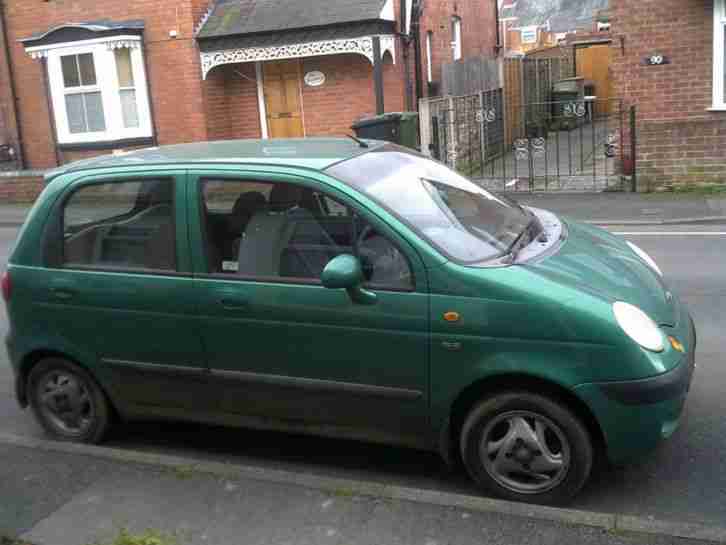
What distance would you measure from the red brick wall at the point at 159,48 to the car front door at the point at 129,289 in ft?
41.8

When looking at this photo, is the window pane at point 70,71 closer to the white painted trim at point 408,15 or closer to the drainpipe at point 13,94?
the drainpipe at point 13,94

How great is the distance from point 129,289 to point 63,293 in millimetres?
454

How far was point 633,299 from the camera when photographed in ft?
12.7

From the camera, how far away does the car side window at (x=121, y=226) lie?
4449 mm

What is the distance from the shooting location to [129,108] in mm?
17656

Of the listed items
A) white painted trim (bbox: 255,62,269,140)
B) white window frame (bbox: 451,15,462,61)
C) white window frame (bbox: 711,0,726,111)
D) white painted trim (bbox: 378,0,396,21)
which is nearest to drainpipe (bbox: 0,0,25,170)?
white painted trim (bbox: 255,62,269,140)

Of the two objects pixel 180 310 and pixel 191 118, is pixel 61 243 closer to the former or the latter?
pixel 180 310

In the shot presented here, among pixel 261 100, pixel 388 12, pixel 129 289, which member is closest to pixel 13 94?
pixel 261 100

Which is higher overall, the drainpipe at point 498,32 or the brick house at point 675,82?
the drainpipe at point 498,32

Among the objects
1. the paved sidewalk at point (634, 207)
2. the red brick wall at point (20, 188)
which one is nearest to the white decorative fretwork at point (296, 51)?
the paved sidewalk at point (634, 207)

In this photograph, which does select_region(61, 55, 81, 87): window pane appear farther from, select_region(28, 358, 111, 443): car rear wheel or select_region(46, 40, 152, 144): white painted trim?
select_region(28, 358, 111, 443): car rear wheel

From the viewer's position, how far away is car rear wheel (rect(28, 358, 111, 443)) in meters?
4.80

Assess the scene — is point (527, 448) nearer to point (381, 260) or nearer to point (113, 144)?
point (381, 260)

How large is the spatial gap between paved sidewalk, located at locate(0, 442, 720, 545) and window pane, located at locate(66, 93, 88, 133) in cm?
1493
